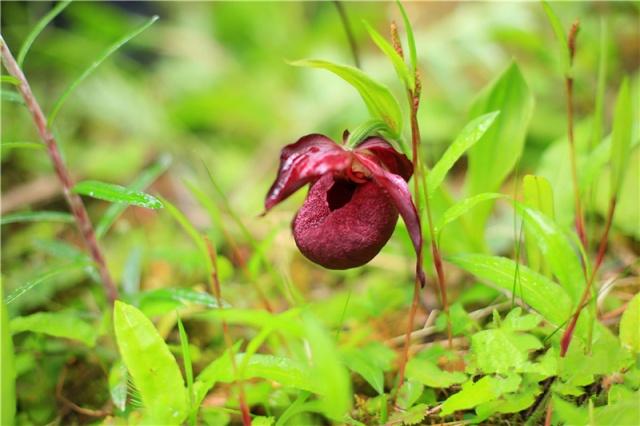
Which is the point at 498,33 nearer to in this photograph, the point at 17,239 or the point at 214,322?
the point at 214,322

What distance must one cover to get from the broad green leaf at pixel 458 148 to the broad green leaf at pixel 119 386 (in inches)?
21.5

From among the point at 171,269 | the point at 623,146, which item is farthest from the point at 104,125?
the point at 623,146

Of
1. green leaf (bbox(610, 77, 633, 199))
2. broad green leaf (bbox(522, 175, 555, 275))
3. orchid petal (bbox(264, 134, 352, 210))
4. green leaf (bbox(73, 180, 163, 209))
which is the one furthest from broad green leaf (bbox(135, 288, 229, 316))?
green leaf (bbox(610, 77, 633, 199))

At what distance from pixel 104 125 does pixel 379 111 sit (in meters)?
1.67

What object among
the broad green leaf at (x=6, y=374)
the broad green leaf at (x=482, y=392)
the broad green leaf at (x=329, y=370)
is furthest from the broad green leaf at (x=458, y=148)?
the broad green leaf at (x=6, y=374)

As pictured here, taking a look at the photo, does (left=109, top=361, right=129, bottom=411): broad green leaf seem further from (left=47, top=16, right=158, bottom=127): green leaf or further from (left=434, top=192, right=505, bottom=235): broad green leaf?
(left=434, top=192, right=505, bottom=235): broad green leaf

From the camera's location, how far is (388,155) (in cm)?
88

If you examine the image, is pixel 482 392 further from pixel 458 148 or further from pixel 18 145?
pixel 18 145

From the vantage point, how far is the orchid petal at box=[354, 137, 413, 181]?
859 millimetres

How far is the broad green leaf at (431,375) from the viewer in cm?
85

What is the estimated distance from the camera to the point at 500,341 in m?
0.84

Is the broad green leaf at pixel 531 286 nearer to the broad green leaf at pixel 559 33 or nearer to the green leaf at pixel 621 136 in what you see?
the green leaf at pixel 621 136

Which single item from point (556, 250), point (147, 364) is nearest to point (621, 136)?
point (556, 250)

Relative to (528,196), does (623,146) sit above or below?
above
